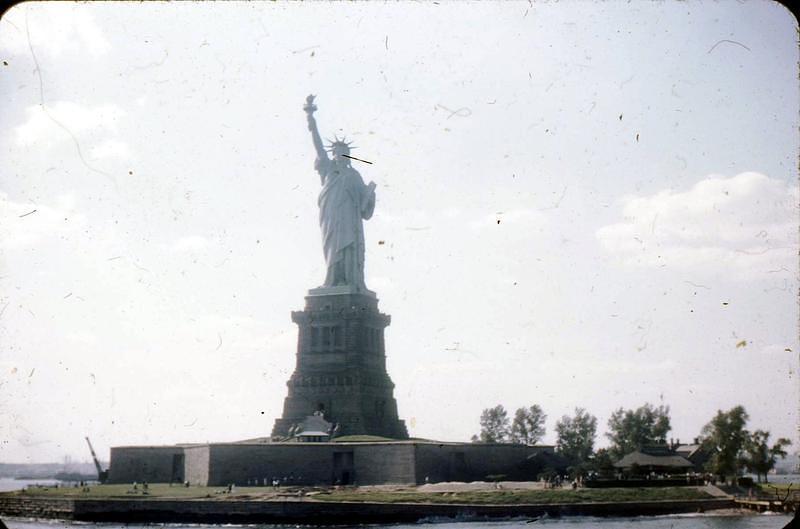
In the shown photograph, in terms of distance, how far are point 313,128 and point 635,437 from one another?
37088mm

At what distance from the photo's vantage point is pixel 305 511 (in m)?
42.6

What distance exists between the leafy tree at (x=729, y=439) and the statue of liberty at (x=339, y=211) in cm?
2512

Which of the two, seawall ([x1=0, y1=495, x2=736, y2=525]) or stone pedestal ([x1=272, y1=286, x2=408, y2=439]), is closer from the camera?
seawall ([x1=0, y1=495, x2=736, y2=525])

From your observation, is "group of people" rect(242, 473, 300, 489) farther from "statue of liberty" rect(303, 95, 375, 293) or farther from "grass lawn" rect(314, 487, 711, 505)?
"statue of liberty" rect(303, 95, 375, 293)

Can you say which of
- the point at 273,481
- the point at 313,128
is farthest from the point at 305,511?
the point at 313,128

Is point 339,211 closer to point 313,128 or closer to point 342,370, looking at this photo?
point 313,128

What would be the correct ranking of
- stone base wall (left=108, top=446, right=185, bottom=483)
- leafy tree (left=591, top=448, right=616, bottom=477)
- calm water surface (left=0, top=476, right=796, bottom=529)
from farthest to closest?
stone base wall (left=108, top=446, right=185, bottom=483), leafy tree (left=591, top=448, right=616, bottom=477), calm water surface (left=0, top=476, right=796, bottom=529)

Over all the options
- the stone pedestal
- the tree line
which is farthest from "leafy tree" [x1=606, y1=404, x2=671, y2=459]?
the stone pedestal

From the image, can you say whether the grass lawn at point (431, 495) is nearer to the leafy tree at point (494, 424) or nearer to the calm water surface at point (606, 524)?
the calm water surface at point (606, 524)

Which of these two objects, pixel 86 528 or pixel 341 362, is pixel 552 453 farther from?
pixel 86 528

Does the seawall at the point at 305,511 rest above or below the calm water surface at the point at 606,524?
above

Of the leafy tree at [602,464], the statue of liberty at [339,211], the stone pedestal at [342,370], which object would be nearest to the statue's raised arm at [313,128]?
the statue of liberty at [339,211]

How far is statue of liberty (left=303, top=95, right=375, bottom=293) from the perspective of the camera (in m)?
64.2

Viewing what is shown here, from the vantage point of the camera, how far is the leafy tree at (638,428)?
7675cm
